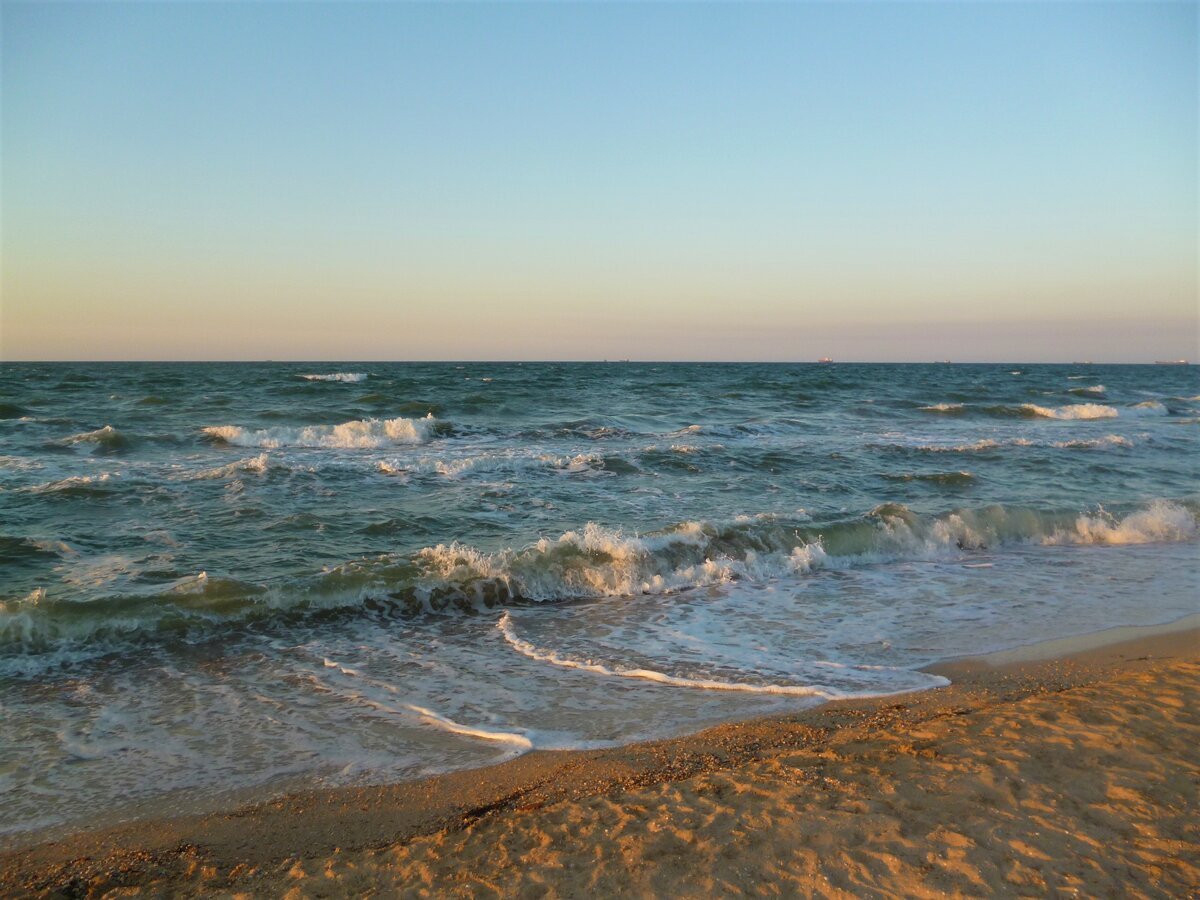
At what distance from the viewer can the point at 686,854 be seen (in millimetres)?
3402

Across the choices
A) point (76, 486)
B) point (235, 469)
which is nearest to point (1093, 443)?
point (235, 469)

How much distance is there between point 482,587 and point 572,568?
1.10 meters

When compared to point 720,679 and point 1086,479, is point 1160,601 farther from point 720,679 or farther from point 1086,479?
point 1086,479

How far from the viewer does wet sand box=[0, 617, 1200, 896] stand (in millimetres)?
3256

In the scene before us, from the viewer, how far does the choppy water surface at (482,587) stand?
5004mm

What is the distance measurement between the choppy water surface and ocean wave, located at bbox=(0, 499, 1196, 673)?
37mm

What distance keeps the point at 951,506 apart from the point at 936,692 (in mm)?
7985

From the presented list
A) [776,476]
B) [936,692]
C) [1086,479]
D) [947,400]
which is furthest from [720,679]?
[947,400]

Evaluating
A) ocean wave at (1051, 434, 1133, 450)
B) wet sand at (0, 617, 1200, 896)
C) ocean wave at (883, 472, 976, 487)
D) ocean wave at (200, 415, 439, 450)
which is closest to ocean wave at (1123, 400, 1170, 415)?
ocean wave at (1051, 434, 1133, 450)

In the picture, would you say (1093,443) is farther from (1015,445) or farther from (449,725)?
(449,725)

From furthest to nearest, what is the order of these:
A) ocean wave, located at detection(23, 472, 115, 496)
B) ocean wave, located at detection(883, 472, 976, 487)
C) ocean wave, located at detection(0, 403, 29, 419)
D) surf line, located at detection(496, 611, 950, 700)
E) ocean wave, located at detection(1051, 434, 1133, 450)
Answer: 1. ocean wave, located at detection(0, 403, 29, 419)
2. ocean wave, located at detection(1051, 434, 1133, 450)
3. ocean wave, located at detection(883, 472, 976, 487)
4. ocean wave, located at detection(23, 472, 115, 496)
5. surf line, located at detection(496, 611, 950, 700)

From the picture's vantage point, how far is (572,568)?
29.0 feet

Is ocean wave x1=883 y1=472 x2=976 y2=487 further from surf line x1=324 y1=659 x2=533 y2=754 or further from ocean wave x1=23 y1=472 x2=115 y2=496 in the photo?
ocean wave x1=23 y1=472 x2=115 y2=496

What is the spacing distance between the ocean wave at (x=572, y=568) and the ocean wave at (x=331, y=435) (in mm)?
10840
